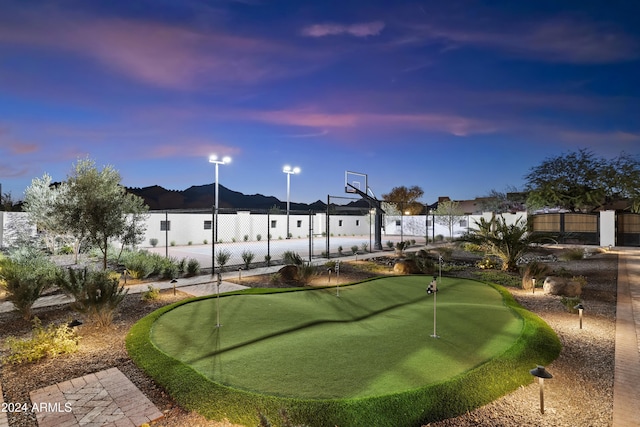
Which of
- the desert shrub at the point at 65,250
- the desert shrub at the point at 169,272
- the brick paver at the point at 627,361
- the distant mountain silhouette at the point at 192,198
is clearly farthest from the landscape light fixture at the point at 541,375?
the distant mountain silhouette at the point at 192,198

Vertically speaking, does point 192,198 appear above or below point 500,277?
above

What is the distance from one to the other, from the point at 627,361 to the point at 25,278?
1031 cm

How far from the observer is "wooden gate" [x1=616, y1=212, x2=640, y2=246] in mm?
22484

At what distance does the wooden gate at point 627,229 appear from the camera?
22484 mm

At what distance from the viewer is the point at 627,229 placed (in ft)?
74.8

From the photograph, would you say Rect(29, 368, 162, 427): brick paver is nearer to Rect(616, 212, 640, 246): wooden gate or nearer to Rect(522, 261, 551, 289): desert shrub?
Rect(522, 261, 551, 289): desert shrub

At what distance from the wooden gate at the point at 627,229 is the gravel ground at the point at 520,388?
2168 centimetres

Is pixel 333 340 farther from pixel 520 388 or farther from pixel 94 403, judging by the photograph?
pixel 94 403

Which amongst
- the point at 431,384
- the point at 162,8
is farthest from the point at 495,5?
the point at 431,384

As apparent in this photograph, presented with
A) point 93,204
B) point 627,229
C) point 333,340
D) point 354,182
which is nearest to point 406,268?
point 333,340

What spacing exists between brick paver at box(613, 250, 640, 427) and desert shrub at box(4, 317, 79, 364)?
5.83 m

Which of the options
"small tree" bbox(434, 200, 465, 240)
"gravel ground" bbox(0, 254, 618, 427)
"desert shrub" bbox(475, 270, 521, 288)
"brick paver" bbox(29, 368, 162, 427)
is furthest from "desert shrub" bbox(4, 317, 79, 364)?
"small tree" bbox(434, 200, 465, 240)

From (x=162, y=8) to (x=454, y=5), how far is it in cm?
777

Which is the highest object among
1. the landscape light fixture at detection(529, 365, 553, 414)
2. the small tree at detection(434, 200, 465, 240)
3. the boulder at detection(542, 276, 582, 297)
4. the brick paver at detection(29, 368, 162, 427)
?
the small tree at detection(434, 200, 465, 240)
